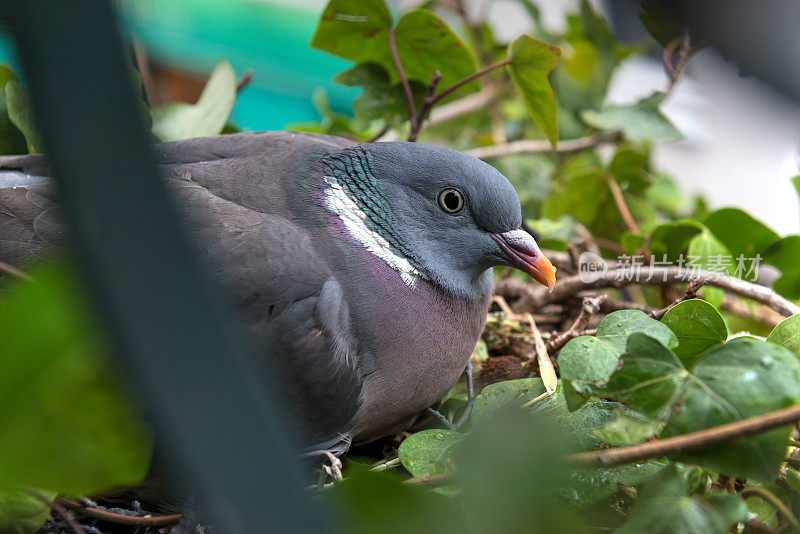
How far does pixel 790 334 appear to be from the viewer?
60 cm

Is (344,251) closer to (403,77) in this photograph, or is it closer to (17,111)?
(403,77)

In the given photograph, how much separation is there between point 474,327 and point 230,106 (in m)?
0.58

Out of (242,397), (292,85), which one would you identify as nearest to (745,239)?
(242,397)

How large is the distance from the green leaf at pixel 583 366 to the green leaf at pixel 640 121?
0.78m

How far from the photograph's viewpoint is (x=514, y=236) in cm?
88

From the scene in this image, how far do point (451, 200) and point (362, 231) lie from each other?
129 mm

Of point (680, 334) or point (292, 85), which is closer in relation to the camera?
point (680, 334)

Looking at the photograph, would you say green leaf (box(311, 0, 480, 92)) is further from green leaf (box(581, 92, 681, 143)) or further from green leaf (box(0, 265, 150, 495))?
green leaf (box(0, 265, 150, 495))

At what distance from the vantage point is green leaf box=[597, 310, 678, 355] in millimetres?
599

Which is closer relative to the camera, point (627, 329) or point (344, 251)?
point (627, 329)

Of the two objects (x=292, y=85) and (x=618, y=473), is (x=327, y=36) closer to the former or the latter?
(x=618, y=473)

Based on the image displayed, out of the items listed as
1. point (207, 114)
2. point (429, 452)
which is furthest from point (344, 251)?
point (207, 114)

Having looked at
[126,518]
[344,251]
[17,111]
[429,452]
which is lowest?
[126,518]

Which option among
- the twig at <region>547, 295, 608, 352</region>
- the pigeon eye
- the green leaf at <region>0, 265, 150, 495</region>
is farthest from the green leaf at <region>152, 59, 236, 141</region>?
the green leaf at <region>0, 265, 150, 495</region>
